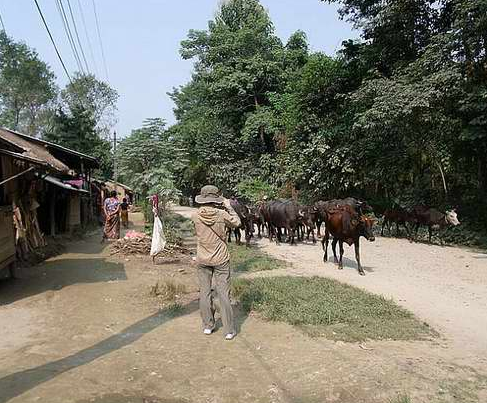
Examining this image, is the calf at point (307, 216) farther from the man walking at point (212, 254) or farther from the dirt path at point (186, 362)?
the man walking at point (212, 254)

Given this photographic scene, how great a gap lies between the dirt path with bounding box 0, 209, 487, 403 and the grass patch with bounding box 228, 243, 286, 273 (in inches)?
162

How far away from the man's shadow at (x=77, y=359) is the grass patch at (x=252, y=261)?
15.1 feet

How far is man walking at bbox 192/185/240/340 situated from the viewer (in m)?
6.46

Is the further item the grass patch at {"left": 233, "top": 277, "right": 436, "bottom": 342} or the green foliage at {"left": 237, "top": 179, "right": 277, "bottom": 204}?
the green foliage at {"left": 237, "top": 179, "right": 277, "bottom": 204}

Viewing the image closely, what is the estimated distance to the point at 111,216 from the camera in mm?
16484

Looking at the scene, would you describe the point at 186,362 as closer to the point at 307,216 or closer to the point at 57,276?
the point at 57,276

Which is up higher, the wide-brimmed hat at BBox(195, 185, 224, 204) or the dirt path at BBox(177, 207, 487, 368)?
the wide-brimmed hat at BBox(195, 185, 224, 204)

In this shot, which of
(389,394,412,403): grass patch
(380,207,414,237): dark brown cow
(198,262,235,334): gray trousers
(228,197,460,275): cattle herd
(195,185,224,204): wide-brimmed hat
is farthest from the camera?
(380,207,414,237): dark brown cow

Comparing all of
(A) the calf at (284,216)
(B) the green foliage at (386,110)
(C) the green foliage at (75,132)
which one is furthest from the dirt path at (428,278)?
(C) the green foliage at (75,132)

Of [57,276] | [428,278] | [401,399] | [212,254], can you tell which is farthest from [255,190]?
[401,399]

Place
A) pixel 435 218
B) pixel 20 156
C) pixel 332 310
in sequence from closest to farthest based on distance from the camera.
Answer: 1. pixel 332 310
2. pixel 20 156
3. pixel 435 218

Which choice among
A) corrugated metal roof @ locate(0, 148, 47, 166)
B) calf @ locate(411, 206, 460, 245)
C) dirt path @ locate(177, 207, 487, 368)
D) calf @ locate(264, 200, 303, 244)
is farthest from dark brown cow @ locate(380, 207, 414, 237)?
corrugated metal roof @ locate(0, 148, 47, 166)

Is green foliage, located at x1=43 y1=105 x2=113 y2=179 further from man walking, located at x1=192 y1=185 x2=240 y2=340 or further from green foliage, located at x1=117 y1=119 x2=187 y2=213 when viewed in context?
man walking, located at x1=192 y1=185 x2=240 y2=340

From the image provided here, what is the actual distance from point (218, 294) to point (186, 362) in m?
1.30
